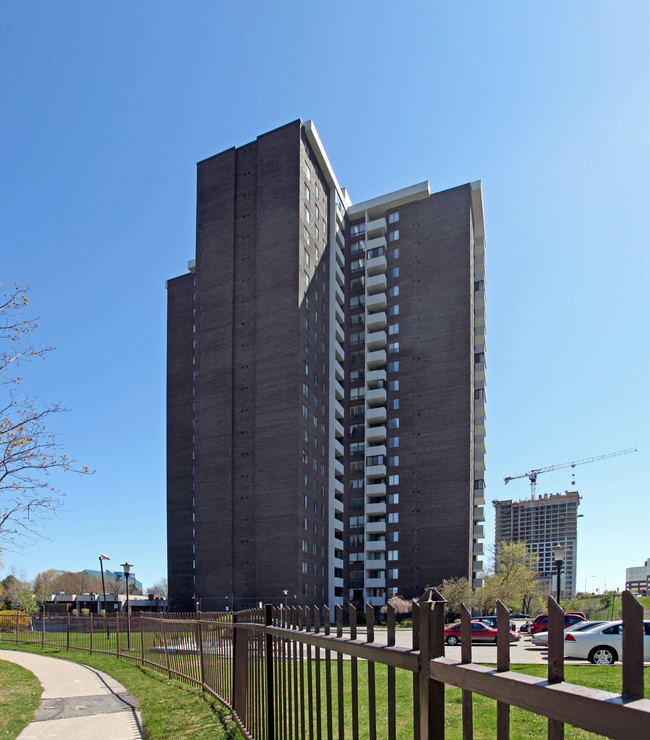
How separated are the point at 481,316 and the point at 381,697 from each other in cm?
6958

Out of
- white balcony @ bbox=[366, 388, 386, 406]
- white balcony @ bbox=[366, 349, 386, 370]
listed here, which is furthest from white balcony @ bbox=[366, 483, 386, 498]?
white balcony @ bbox=[366, 349, 386, 370]

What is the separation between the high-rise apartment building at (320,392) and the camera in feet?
Answer: 196

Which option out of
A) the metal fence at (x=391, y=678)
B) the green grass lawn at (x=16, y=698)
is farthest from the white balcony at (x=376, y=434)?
the metal fence at (x=391, y=678)

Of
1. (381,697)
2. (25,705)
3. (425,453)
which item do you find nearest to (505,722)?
(381,697)

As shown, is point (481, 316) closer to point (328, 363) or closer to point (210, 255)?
point (328, 363)

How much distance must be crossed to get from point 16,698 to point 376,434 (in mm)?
59922

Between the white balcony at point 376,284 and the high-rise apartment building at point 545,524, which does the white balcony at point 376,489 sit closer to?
the white balcony at point 376,284

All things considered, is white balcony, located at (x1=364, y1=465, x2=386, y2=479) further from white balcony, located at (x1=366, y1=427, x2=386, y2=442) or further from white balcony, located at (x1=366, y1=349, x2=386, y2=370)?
white balcony, located at (x1=366, y1=349, x2=386, y2=370)

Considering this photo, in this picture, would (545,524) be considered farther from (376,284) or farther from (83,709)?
(83,709)

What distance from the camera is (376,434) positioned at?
71125 millimetres

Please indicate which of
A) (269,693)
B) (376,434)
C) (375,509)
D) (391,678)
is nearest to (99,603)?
(375,509)

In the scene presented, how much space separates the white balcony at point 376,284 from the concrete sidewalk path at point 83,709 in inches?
2453

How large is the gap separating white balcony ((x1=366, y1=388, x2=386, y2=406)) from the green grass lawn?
55770 mm

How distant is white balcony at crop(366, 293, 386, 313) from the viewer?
74.6 metres
